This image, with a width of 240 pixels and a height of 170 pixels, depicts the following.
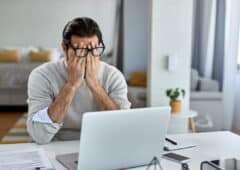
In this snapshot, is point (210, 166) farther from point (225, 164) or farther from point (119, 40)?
point (119, 40)

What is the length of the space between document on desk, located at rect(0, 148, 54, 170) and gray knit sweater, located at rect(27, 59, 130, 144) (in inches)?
8.7

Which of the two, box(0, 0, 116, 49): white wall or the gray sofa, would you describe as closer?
the gray sofa

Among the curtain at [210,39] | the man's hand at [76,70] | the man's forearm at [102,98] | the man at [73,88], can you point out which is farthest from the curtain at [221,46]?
the man's hand at [76,70]

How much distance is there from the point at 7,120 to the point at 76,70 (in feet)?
12.1

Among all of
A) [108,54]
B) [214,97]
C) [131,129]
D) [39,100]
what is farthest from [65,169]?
[108,54]

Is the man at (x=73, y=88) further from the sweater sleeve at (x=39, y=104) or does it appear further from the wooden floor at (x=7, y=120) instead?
the wooden floor at (x=7, y=120)

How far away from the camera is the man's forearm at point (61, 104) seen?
169 cm

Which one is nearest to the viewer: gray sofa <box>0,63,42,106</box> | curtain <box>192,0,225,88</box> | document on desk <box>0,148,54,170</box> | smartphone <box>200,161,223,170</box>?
smartphone <box>200,161,223,170</box>

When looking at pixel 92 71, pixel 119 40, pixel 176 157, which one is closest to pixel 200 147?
pixel 176 157

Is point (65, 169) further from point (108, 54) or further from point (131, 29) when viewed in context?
point (108, 54)

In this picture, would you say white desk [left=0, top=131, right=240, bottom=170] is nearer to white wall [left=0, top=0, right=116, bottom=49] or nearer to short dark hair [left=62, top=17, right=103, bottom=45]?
short dark hair [left=62, top=17, right=103, bottom=45]

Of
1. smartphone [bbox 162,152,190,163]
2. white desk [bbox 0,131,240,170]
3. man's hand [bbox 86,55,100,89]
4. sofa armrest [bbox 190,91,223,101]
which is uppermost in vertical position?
man's hand [bbox 86,55,100,89]

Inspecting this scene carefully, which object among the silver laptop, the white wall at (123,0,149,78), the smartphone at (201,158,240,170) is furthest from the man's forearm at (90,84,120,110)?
the white wall at (123,0,149,78)

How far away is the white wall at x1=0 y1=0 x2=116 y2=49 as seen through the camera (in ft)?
24.4
